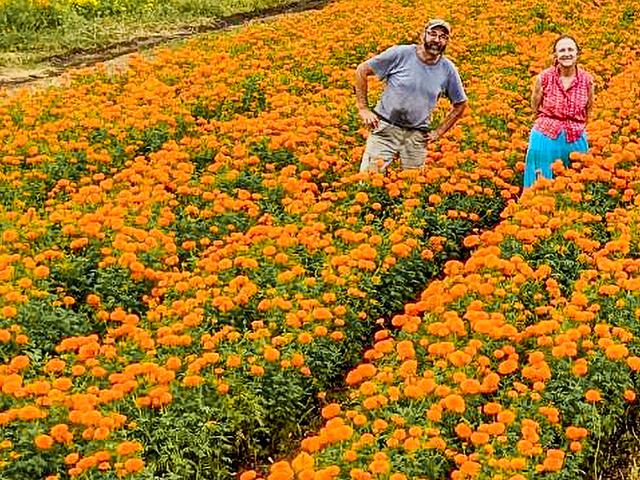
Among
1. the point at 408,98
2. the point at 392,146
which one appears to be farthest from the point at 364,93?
the point at 392,146

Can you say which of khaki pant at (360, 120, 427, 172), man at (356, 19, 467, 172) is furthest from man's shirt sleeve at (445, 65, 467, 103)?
khaki pant at (360, 120, 427, 172)

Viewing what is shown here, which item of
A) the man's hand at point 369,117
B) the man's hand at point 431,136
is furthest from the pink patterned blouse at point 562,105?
the man's hand at point 369,117

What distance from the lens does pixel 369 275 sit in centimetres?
638

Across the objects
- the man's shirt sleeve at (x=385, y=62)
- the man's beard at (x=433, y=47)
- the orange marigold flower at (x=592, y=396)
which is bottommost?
the orange marigold flower at (x=592, y=396)

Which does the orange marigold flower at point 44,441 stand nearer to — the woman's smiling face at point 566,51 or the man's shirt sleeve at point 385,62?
the man's shirt sleeve at point 385,62

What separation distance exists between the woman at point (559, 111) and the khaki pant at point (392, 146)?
93 centimetres

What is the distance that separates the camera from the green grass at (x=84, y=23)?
52.3ft

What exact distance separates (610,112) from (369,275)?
3.92m

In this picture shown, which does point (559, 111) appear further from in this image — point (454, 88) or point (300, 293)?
point (300, 293)

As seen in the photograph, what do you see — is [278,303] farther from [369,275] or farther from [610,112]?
[610,112]

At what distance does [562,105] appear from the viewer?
755 cm

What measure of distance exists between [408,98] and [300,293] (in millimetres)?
2476

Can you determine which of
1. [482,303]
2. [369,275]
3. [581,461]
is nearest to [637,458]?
[581,461]

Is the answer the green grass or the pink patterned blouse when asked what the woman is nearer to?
the pink patterned blouse
